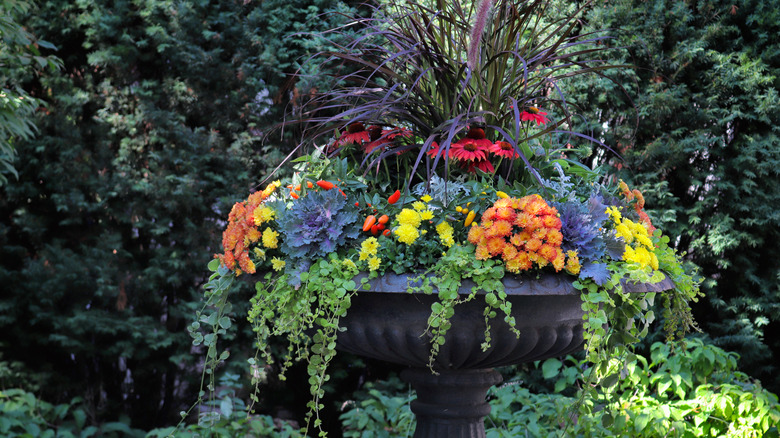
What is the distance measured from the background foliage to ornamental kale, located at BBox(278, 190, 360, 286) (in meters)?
1.90

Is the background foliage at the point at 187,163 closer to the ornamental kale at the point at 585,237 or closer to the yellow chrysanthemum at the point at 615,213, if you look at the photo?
the yellow chrysanthemum at the point at 615,213

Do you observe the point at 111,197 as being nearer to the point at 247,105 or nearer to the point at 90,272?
the point at 90,272

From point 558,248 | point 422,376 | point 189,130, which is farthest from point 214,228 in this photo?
point 558,248

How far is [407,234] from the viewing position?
1547 mm

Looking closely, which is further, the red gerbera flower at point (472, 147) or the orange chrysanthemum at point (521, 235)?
the red gerbera flower at point (472, 147)

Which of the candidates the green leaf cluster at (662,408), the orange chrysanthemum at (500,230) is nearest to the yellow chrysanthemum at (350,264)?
the orange chrysanthemum at (500,230)

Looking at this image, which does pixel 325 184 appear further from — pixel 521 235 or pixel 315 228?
pixel 521 235

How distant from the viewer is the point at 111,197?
12.9 ft

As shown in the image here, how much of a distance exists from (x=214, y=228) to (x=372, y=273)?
100 inches

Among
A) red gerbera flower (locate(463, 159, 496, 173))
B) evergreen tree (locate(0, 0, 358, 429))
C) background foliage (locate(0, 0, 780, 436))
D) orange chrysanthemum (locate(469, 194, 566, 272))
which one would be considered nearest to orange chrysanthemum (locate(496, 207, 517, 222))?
orange chrysanthemum (locate(469, 194, 566, 272))

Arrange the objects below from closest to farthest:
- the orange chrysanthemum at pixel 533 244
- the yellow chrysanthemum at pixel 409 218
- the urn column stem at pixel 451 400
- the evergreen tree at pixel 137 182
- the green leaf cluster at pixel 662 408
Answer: the orange chrysanthemum at pixel 533 244 → the yellow chrysanthemum at pixel 409 218 → the urn column stem at pixel 451 400 → the green leaf cluster at pixel 662 408 → the evergreen tree at pixel 137 182

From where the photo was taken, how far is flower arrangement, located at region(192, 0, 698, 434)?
152cm

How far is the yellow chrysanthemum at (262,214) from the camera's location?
175cm

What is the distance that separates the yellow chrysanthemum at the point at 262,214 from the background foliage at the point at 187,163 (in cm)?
182
